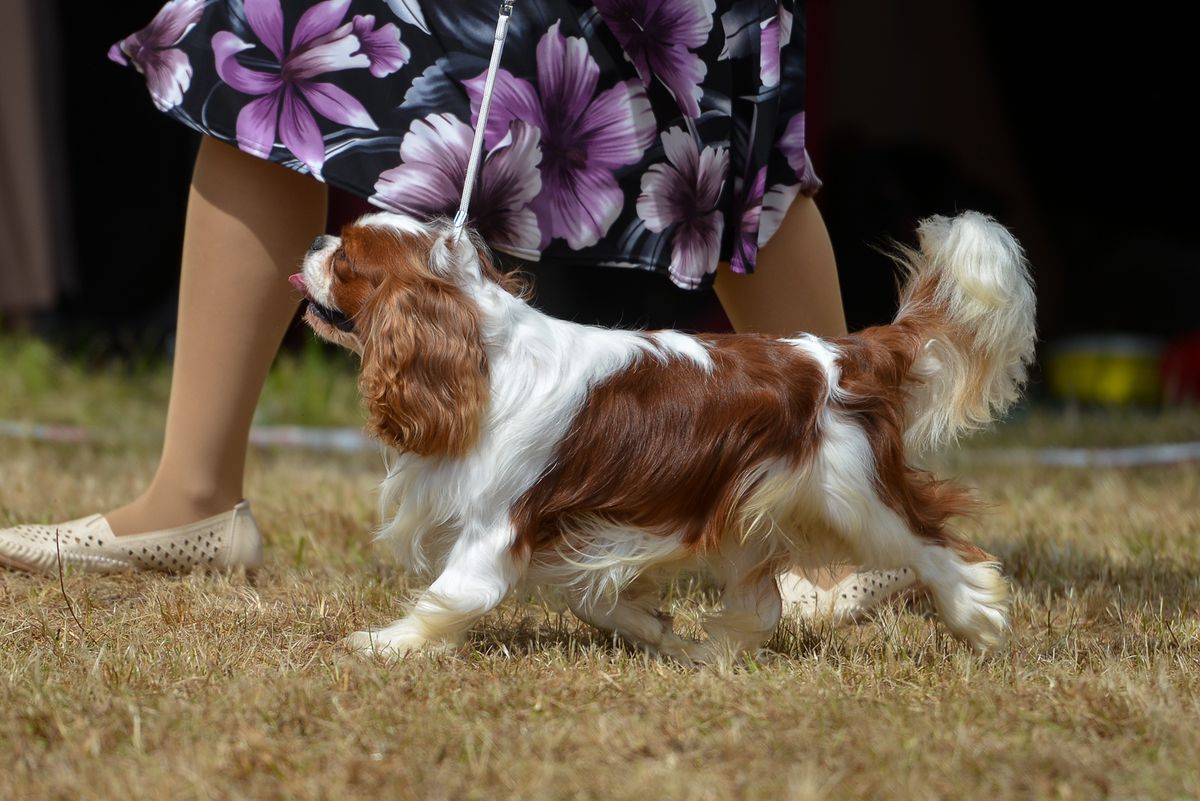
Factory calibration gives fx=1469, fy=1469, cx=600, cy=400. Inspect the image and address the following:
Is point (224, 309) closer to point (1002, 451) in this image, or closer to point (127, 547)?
point (127, 547)

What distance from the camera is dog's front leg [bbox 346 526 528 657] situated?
2600 mm

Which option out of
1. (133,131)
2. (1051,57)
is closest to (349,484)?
(133,131)

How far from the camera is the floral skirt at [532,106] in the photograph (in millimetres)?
2875

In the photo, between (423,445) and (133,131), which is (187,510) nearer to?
(423,445)

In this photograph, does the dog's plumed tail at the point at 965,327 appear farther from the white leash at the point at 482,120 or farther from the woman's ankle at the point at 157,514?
the woman's ankle at the point at 157,514

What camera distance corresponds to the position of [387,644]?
2695 mm

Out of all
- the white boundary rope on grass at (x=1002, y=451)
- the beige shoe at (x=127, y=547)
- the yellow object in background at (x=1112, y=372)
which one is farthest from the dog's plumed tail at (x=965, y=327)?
the yellow object in background at (x=1112, y=372)

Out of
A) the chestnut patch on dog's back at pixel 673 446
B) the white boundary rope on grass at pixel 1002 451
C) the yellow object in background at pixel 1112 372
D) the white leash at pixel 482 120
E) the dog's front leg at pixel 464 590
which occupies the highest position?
the white leash at pixel 482 120

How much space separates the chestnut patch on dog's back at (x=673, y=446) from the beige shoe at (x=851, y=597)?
655mm

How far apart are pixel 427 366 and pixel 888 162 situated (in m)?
6.19

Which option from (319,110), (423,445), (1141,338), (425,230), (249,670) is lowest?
(1141,338)

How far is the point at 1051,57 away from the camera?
32.0ft

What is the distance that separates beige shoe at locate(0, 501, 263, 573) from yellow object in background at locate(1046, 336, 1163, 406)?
5.55 m

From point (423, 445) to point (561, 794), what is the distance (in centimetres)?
77
